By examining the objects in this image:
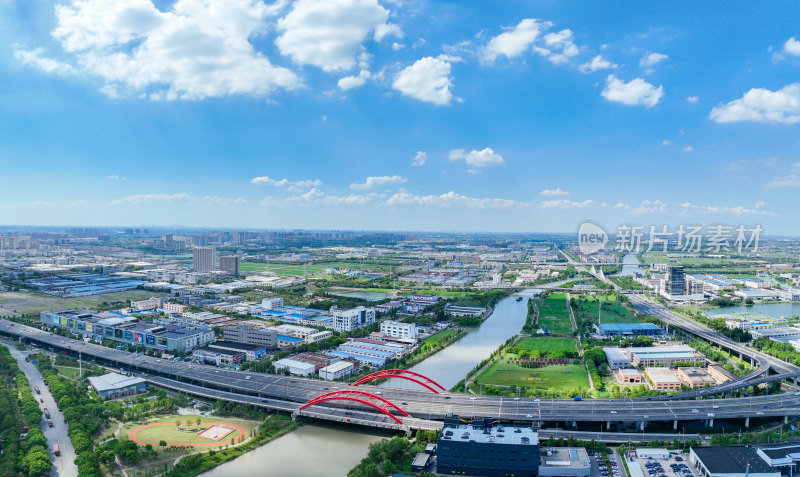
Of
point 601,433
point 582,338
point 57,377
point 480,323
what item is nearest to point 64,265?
point 57,377

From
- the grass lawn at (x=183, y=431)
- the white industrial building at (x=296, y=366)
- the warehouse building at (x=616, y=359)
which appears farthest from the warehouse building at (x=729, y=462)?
the white industrial building at (x=296, y=366)

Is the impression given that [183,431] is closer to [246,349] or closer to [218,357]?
[218,357]

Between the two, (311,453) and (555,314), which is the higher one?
(555,314)

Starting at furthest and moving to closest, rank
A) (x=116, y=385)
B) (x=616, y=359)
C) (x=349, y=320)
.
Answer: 1. (x=349, y=320)
2. (x=616, y=359)
3. (x=116, y=385)

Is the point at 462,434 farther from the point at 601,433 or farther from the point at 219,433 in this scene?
the point at 219,433

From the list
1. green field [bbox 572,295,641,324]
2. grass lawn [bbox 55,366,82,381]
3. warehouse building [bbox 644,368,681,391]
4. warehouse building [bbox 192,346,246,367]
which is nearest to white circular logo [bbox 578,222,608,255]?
green field [bbox 572,295,641,324]

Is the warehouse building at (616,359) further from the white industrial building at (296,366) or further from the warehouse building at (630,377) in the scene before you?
the white industrial building at (296,366)

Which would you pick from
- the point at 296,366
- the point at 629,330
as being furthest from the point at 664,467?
the point at 629,330
